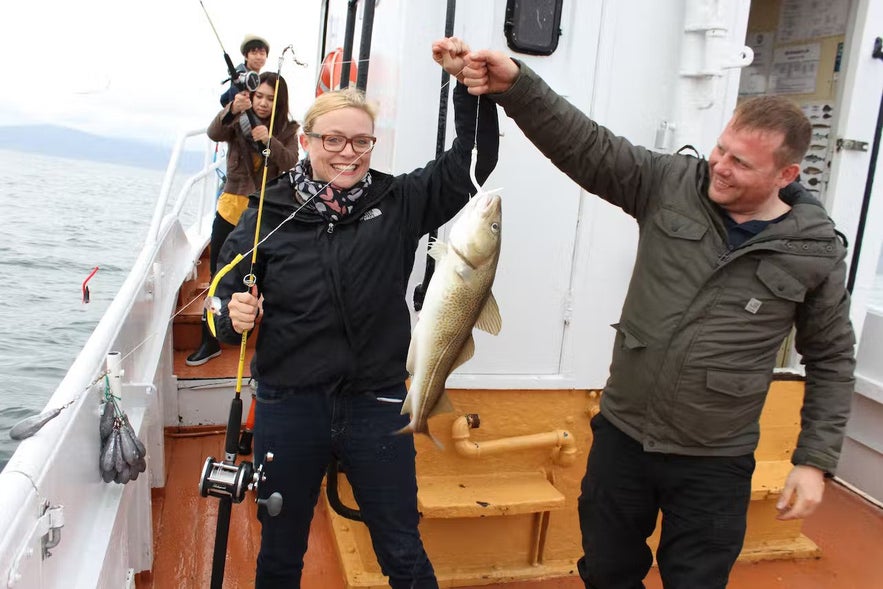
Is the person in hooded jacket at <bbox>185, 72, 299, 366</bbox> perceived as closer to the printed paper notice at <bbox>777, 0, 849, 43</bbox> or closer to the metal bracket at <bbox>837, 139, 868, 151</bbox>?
the metal bracket at <bbox>837, 139, 868, 151</bbox>

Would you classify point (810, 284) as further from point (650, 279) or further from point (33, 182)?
point (33, 182)

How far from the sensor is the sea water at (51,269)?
287 inches

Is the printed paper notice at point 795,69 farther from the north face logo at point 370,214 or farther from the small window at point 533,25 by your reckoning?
the north face logo at point 370,214

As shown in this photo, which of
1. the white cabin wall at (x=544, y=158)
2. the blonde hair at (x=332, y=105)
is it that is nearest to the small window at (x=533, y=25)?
the white cabin wall at (x=544, y=158)

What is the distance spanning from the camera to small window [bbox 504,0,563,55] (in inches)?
119

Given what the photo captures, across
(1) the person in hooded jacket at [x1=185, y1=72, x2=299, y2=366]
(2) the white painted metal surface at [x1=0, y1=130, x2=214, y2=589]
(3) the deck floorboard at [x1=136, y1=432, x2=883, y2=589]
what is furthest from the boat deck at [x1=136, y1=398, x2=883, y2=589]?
(1) the person in hooded jacket at [x1=185, y1=72, x2=299, y2=366]

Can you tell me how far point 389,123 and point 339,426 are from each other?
4.85ft

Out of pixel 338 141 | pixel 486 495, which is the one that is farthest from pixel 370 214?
pixel 486 495

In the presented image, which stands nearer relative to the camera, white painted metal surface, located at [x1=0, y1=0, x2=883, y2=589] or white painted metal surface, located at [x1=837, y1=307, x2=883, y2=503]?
white painted metal surface, located at [x1=0, y1=0, x2=883, y2=589]

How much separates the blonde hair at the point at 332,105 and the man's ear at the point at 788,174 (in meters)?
1.35

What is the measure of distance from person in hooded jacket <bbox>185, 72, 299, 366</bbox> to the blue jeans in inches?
95.2

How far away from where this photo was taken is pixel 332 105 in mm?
2320

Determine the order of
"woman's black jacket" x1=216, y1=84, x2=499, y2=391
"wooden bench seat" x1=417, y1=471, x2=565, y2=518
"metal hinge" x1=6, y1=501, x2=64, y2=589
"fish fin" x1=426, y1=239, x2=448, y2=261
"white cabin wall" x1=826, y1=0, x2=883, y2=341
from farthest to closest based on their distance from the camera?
"white cabin wall" x1=826, y1=0, x2=883, y2=341 < "wooden bench seat" x1=417, y1=471, x2=565, y2=518 < "woman's black jacket" x1=216, y1=84, x2=499, y2=391 < "fish fin" x1=426, y1=239, x2=448, y2=261 < "metal hinge" x1=6, y1=501, x2=64, y2=589

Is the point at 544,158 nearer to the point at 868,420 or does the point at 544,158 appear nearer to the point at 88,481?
the point at 88,481
